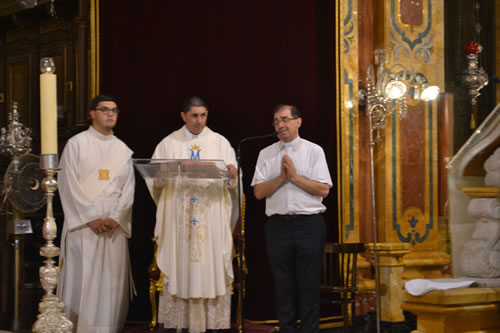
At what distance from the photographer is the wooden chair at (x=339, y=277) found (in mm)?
5715

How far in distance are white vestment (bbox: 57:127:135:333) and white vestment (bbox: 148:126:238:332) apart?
30cm

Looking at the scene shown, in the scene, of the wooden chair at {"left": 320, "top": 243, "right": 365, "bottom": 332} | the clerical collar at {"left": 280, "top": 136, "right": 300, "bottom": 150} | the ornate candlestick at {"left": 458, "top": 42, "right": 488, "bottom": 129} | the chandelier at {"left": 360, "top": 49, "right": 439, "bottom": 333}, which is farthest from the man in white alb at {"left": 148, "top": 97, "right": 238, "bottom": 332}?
the ornate candlestick at {"left": 458, "top": 42, "right": 488, "bottom": 129}

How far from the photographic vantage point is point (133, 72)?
6352 mm

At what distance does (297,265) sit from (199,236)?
0.86 meters

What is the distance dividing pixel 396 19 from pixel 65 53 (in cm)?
350

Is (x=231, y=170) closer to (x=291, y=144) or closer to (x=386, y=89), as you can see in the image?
(x=291, y=144)

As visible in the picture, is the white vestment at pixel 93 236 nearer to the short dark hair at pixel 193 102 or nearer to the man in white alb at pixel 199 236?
the man in white alb at pixel 199 236

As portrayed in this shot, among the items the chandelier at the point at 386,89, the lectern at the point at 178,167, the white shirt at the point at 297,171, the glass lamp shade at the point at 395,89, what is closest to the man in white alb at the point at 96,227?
the lectern at the point at 178,167

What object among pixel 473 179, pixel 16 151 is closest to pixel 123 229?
pixel 16 151

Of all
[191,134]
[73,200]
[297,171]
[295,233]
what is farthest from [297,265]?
[73,200]

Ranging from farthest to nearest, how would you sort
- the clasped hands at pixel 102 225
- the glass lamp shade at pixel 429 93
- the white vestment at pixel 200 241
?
the glass lamp shade at pixel 429 93
the clasped hands at pixel 102 225
the white vestment at pixel 200 241

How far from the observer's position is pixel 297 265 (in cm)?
494

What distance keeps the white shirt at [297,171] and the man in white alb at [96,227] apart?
1166mm

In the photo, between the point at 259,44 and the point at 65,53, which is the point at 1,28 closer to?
the point at 65,53
